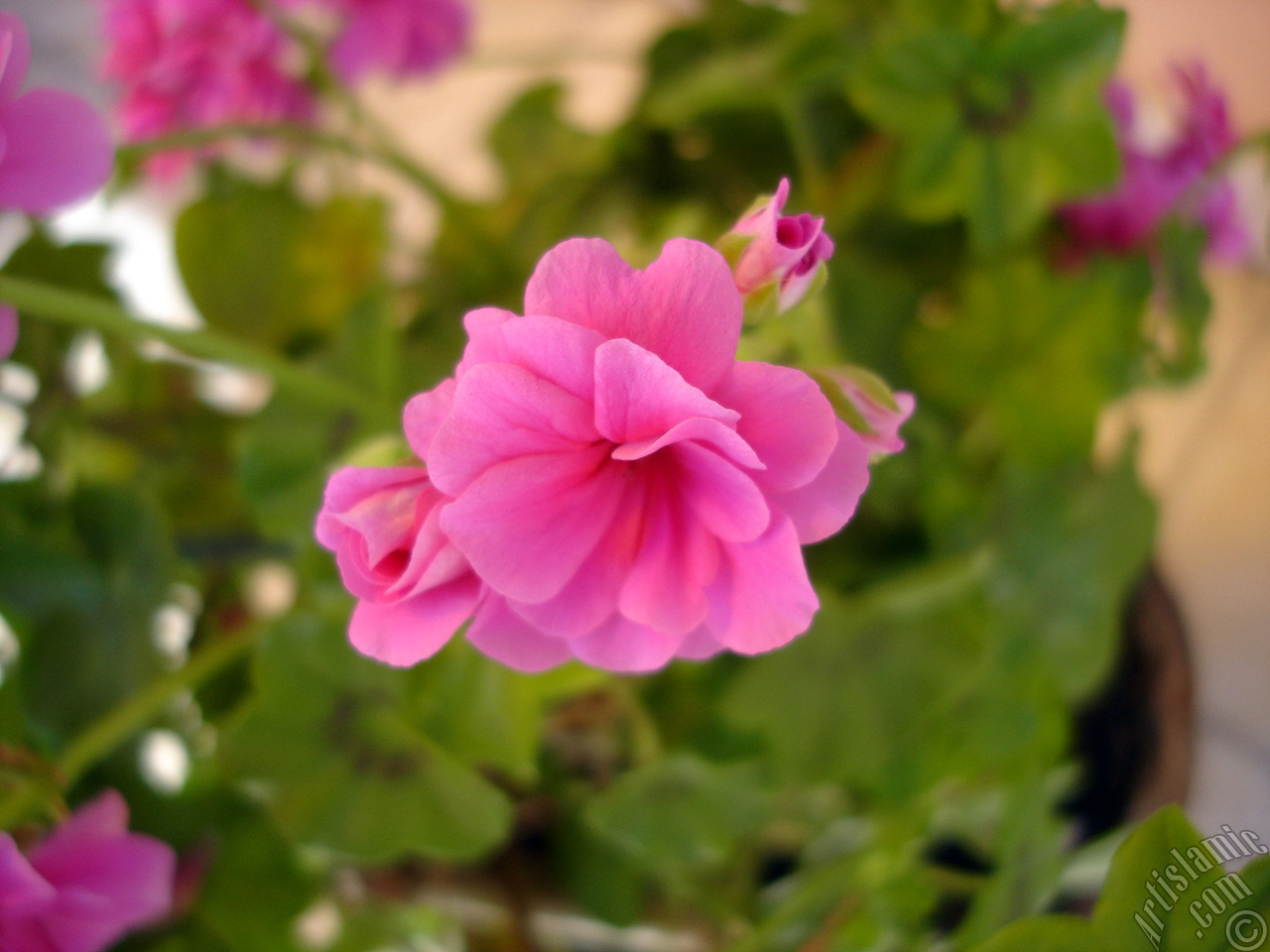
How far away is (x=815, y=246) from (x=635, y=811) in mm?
346

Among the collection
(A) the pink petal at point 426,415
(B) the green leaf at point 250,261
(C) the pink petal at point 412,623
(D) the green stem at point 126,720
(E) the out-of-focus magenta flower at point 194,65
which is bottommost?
(C) the pink petal at point 412,623

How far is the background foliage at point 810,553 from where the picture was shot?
443 mm

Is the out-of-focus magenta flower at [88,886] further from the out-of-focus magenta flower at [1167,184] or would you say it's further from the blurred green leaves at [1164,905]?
the out-of-focus magenta flower at [1167,184]

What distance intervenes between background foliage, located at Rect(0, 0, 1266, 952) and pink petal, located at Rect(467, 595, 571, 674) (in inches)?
5.0

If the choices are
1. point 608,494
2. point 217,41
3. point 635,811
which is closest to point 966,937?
point 635,811

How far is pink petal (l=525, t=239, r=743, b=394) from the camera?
0.21m

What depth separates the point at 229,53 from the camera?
1.79 feet

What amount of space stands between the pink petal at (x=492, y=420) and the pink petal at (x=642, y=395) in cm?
1

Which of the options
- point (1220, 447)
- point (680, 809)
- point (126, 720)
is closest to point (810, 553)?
point (680, 809)

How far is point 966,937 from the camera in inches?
14.9

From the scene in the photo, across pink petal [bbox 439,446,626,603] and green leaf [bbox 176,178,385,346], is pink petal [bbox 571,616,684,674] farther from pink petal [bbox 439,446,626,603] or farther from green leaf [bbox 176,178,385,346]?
green leaf [bbox 176,178,385,346]

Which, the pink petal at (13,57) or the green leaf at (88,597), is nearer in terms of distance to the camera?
the pink petal at (13,57)

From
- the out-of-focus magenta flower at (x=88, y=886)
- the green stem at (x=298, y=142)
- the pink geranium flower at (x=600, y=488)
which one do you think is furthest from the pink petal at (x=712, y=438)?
the green stem at (x=298, y=142)

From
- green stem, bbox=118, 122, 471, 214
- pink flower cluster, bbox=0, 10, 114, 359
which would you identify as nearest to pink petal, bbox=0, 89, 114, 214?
pink flower cluster, bbox=0, 10, 114, 359
